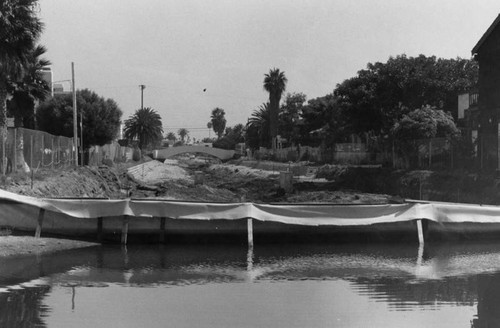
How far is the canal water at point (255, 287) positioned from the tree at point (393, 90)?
35537 mm

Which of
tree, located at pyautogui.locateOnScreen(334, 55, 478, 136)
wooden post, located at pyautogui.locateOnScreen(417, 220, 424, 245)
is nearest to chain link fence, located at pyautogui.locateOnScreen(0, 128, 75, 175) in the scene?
wooden post, located at pyautogui.locateOnScreen(417, 220, 424, 245)

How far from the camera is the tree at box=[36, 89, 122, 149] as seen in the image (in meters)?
49.5

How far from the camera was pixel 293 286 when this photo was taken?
9977 millimetres

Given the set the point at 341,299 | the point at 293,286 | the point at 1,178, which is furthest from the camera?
the point at 1,178

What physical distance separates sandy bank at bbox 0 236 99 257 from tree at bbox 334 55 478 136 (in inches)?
1499

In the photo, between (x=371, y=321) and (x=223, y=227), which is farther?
(x=223, y=227)

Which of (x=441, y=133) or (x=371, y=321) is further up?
(x=441, y=133)

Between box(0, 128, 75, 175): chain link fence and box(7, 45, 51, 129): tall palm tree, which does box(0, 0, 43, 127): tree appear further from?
box(7, 45, 51, 129): tall palm tree

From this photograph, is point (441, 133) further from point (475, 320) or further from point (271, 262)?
point (475, 320)

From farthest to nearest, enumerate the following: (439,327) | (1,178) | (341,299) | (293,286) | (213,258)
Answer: (1,178), (213,258), (293,286), (341,299), (439,327)

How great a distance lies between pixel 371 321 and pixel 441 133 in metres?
33.7

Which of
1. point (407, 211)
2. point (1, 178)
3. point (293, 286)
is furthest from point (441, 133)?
point (293, 286)

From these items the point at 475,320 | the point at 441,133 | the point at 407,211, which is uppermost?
the point at 441,133

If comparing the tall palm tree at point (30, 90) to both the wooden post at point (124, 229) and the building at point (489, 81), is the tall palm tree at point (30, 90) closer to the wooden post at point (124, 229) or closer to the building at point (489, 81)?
the wooden post at point (124, 229)
